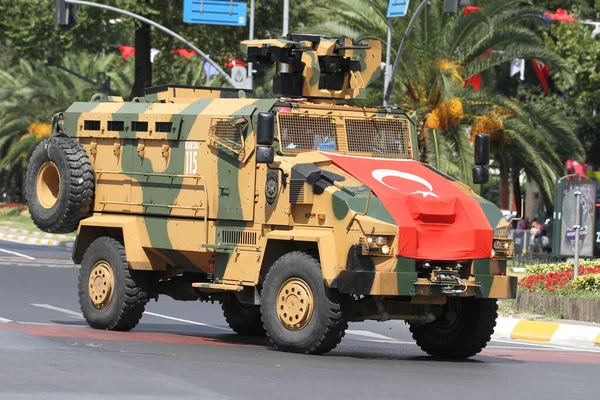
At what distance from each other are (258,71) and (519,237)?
913 cm

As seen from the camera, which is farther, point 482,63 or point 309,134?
point 482,63

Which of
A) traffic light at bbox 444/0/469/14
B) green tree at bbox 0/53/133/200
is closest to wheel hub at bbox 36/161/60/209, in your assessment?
traffic light at bbox 444/0/469/14

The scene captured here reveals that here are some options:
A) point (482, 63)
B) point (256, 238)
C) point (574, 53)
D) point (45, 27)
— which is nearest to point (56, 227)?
point (256, 238)

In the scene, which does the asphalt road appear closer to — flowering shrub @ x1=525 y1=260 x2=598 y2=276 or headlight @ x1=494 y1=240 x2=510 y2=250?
headlight @ x1=494 y1=240 x2=510 y2=250

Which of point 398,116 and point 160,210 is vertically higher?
point 398,116

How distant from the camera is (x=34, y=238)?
4759cm

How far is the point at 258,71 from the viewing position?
120ft

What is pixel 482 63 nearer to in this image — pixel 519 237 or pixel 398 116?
pixel 519 237

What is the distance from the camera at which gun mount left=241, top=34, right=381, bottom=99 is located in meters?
17.3

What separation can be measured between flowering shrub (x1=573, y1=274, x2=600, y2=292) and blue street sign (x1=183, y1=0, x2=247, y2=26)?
16179mm

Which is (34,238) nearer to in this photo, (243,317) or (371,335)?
(371,335)

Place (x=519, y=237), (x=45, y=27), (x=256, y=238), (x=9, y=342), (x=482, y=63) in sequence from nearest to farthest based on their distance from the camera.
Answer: (x=9, y=342) < (x=256, y=238) < (x=482, y=63) < (x=519, y=237) < (x=45, y=27)

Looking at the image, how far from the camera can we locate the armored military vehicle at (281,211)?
1445 centimetres

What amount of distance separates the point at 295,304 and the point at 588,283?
7.93m
